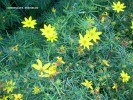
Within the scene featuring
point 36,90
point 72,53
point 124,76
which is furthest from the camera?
point 72,53

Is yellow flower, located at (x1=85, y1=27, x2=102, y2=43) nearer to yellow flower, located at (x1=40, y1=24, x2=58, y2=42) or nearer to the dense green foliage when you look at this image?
the dense green foliage

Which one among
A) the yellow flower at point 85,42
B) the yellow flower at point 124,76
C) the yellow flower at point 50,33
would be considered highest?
the yellow flower at point 50,33

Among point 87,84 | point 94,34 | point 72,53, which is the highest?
point 94,34

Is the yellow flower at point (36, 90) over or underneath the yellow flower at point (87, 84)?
underneath

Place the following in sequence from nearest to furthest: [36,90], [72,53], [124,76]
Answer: [36,90], [124,76], [72,53]

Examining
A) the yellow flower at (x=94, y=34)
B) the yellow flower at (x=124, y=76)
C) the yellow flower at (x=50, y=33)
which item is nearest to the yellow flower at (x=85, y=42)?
the yellow flower at (x=94, y=34)

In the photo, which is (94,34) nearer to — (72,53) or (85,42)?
(85,42)

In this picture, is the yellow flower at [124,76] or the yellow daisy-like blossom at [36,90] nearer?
the yellow daisy-like blossom at [36,90]

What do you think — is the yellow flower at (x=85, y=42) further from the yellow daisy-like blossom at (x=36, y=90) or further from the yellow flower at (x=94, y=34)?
the yellow daisy-like blossom at (x=36, y=90)

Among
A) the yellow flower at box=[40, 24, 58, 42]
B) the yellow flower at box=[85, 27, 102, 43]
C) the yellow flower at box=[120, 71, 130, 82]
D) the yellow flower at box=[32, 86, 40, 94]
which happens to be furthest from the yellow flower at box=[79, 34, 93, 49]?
the yellow flower at box=[32, 86, 40, 94]

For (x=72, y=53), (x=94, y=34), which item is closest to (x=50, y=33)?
(x=72, y=53)

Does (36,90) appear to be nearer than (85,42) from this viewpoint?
Yes

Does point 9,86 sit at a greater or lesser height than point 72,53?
lesser
